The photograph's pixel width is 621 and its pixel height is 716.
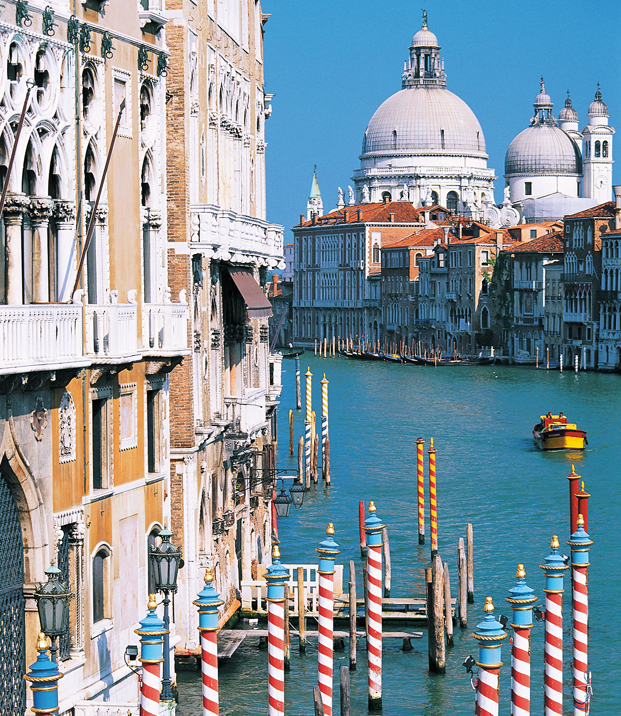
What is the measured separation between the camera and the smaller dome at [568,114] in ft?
342

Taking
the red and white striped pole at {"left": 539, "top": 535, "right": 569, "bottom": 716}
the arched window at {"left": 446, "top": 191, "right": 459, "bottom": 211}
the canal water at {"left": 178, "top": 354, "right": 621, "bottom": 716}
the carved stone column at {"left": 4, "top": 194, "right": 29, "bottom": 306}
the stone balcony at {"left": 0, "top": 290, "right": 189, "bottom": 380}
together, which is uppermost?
the arched window at {"left": 446, "top": 191, "right": 459, "bottom": 211}

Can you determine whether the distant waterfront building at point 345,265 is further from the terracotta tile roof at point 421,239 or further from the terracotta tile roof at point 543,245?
the terracotta tile roof at point 543,245

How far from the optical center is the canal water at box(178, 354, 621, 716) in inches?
554

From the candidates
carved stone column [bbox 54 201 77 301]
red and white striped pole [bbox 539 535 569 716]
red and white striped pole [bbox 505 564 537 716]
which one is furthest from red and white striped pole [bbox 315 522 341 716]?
carved stone column [bbox 54 201 77 301]

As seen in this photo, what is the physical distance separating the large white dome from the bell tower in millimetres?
10351

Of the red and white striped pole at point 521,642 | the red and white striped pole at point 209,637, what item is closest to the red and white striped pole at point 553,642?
the red and white striped pole at point 521,642

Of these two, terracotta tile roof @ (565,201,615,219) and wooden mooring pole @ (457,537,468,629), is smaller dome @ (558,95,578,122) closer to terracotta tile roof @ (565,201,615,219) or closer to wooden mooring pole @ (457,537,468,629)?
terracotta tile roof @ (565,201,615,219)

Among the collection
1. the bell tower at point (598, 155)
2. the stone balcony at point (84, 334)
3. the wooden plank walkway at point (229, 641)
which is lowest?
the wooden plank walkway at point (229, 641)

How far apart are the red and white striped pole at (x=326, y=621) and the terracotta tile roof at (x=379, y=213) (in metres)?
79.7

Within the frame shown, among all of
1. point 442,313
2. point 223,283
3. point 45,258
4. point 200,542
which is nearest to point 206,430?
point 200,542

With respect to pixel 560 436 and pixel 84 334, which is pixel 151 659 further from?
pixel 560 436

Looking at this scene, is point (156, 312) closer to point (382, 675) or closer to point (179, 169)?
point (179, 169)

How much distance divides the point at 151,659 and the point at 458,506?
58.5 ft

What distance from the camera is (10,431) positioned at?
855cm
